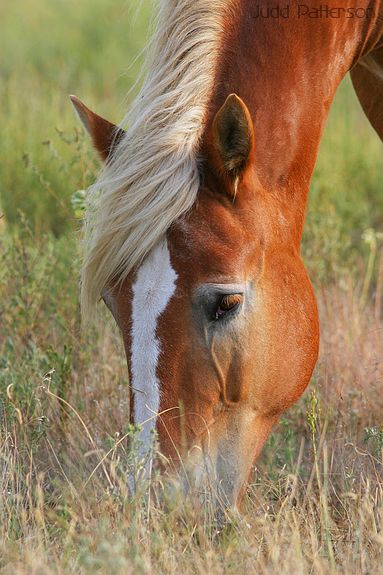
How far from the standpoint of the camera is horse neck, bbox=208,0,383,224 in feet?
9.20

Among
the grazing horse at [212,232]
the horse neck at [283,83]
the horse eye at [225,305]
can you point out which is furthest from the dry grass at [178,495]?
the horse neck at [283,83]

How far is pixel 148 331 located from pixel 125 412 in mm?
1213

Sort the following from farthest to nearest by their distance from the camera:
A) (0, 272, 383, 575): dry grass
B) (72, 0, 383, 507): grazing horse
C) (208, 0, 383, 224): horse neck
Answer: (208, 0, 383, 224): horse neck → (72, 0, 383, 507): grazing horse → (0, 272, 383, 575): dry grass

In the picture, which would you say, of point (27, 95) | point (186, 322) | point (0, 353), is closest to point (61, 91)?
point (27, 95)

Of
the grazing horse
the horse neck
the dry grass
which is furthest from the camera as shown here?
the horse neck

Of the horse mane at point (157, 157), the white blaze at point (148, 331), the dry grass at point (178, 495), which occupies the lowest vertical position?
the dry grass at point (178, 495)

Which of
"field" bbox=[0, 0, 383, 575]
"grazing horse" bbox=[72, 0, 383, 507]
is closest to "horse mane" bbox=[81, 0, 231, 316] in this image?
"grazing horse" bbox=[72, 0, 383, 507]

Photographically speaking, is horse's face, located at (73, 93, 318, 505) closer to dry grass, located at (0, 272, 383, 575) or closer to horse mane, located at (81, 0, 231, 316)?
horse mane, located at (81, 0, 231, 316)

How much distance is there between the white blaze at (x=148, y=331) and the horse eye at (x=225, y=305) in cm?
14

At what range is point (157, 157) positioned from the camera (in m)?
2.62

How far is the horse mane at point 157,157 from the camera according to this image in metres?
2.61

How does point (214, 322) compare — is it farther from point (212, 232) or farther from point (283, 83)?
point (283, 83)

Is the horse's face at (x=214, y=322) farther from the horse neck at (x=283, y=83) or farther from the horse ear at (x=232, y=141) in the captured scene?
the horse neck at (x=283, y=83)

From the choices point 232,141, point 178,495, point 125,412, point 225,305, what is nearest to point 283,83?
point 232,141
